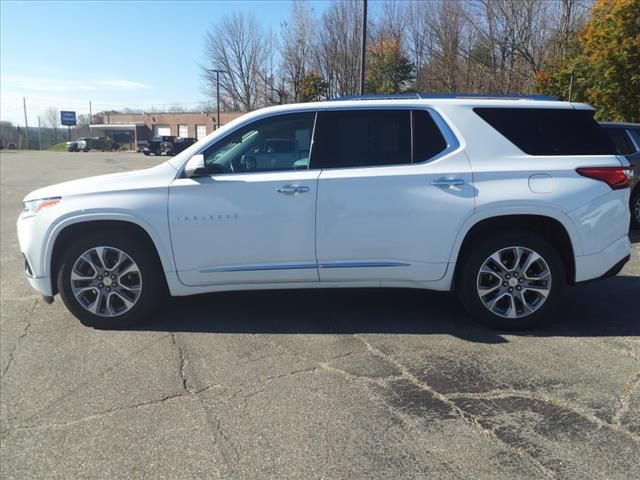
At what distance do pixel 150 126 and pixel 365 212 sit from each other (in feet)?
273

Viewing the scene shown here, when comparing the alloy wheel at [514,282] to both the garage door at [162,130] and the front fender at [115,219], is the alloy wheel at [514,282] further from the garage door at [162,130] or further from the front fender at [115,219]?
the garage door at [162,130]

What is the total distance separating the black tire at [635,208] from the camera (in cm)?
856

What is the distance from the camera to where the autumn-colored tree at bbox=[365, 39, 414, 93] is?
31.8 meters

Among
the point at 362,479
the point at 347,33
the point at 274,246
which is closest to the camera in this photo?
the point at 362,479

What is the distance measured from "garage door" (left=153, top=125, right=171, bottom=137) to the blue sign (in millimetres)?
16665

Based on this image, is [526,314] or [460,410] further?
[526,314]

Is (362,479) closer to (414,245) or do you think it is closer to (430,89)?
(414,245)

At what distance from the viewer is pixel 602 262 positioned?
4.23 m

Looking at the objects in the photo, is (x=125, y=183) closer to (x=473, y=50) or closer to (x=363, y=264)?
(x=363, y=264)

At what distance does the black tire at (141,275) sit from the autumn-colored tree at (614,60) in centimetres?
1507

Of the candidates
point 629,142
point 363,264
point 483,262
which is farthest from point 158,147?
point 483,262

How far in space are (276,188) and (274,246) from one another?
47cm

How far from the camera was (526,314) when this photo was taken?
170 inches

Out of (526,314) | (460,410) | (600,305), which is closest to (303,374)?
(460,410)
